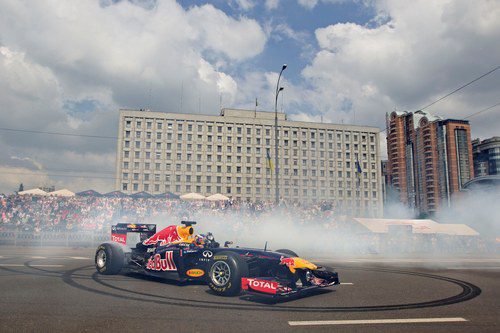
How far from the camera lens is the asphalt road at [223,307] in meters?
5.16

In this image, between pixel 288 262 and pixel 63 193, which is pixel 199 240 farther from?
pixel 63 193

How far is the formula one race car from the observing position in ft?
23.8

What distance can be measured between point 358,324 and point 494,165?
147 metres

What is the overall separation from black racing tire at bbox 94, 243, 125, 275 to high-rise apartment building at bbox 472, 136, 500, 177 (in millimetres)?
143282

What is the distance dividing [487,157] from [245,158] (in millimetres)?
99425

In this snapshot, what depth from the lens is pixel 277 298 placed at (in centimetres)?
729

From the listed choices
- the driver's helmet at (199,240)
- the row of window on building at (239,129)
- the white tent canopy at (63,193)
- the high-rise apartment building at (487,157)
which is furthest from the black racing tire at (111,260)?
the high-rise apartment building at (487,157)

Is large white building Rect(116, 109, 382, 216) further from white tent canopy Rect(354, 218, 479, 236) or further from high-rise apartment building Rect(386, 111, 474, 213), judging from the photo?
white tent canopy Rect(354, 218, 479, 236)

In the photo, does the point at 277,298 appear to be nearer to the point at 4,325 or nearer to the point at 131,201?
the point at 4,325

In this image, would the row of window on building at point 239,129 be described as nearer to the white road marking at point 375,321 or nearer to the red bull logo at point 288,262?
the red bull logo at point 288,262

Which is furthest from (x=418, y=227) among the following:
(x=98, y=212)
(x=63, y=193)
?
(x=63, y=193)

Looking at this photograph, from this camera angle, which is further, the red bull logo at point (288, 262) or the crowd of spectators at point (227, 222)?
the crowd of spectators at point (227, 222)

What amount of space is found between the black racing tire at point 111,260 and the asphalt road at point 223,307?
255 millimetres

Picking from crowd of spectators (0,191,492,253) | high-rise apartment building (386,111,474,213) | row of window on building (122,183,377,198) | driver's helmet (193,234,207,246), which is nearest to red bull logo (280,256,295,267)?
driver's helmet (193,234,207,246)
